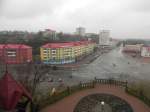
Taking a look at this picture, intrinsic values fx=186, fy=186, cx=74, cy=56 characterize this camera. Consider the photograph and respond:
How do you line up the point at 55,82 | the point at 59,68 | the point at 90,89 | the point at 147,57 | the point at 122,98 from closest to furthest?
1. the point at 122,98
2. the point at 90,89
3. the point at 55,82
4. the point at 59,68
5. the point at 147,57

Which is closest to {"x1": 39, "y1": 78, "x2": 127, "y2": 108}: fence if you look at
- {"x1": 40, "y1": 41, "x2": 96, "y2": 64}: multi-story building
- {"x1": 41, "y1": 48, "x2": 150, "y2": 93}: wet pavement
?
{"x1": 41, "y1": 48, "x2": 150, "y2": 93}: wet pavement

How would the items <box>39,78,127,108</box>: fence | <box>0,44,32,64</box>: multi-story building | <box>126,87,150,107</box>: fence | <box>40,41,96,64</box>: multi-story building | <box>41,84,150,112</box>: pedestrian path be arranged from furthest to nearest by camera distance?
<box>40,41,96,64</box>: multi-story building < <box>0,44,32,64</box>: multi-story building < <box>126,87,150,107</box>: fence < <box>39,78,127,108</box>: fence < <box>41,84,150,112</box>: pedestrian path

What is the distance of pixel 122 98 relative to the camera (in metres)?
9.23

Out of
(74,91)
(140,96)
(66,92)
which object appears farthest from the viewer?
(74,91)

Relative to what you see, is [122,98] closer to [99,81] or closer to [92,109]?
[92,109]

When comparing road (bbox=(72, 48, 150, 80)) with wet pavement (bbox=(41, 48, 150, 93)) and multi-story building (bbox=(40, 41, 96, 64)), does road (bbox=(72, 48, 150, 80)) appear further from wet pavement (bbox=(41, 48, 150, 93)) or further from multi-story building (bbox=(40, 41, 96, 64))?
multi-story building (bbox=(40, 41, 96, 64))

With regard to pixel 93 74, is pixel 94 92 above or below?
above

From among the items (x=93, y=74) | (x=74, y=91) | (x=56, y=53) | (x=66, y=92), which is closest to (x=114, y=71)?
(x=93, y=74)

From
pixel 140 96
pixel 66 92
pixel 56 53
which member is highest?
pixel 56 53

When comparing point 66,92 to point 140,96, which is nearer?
point 140,96

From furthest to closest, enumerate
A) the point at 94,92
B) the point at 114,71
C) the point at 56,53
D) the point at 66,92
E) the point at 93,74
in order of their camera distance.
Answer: the point at 56,53 < the point at 114,71 < the point at 93,74 < the point at 94,92 < the point at 66,92

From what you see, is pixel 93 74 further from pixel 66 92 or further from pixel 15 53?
pixel 66 92

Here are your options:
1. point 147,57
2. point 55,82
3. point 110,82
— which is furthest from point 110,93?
point 147,57

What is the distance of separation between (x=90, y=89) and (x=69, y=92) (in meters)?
1.29
